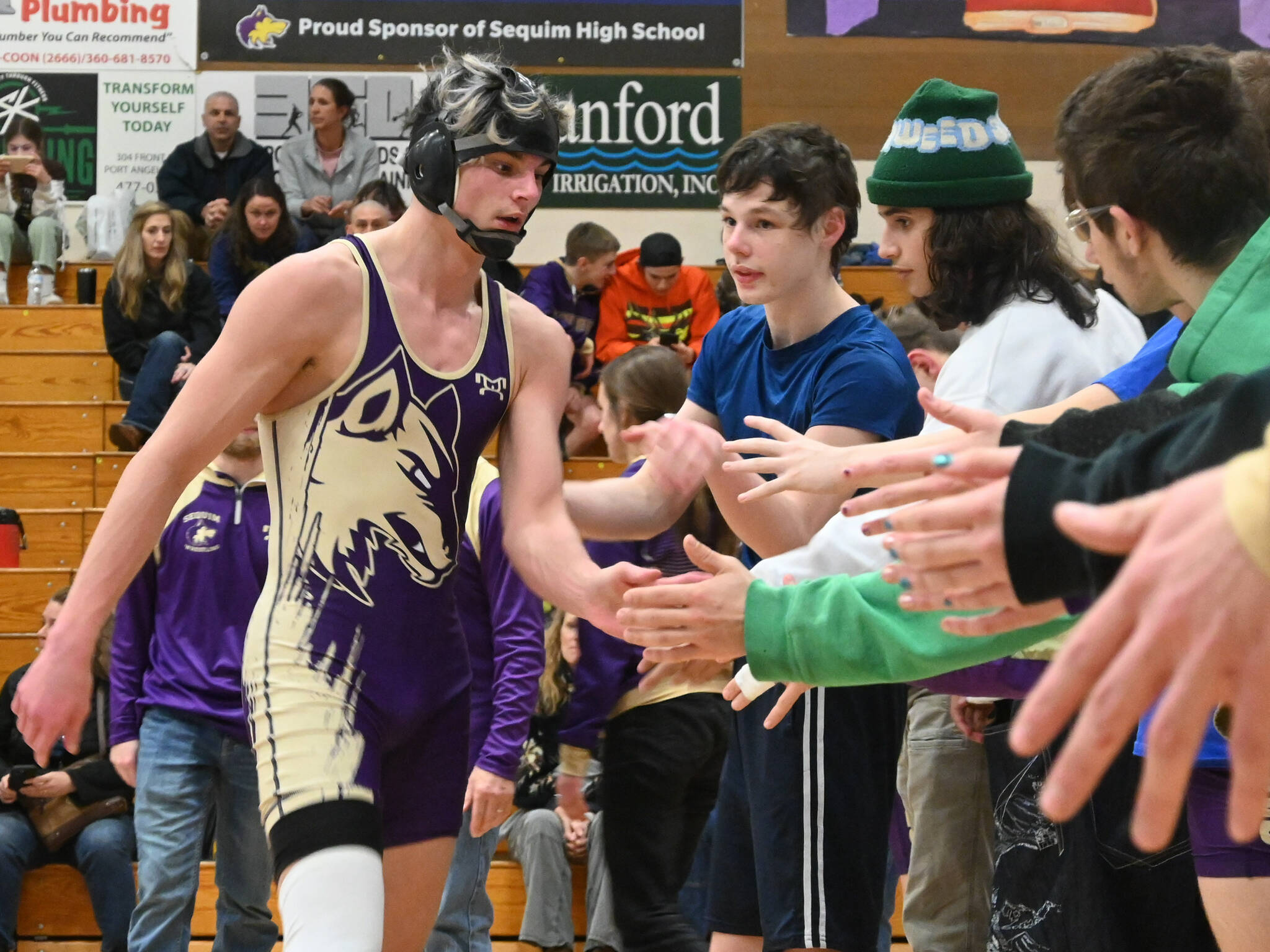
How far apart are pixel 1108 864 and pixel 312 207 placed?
28.3ft

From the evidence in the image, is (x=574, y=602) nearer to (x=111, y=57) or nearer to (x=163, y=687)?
(x=163, y=687)

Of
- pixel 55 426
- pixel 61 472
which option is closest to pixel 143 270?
pixel 55 426

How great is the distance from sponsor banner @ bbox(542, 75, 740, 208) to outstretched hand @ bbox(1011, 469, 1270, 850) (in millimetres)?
10768

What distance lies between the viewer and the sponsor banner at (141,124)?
11492 millimetres

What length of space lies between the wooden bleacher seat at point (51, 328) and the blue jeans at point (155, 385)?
133 cm

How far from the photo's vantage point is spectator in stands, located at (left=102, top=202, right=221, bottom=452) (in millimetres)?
9281

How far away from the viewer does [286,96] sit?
11.7 m

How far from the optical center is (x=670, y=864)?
12.6ft

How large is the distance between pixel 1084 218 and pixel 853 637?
0.82 meters

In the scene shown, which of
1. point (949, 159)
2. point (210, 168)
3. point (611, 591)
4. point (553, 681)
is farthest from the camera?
point (210, 168)

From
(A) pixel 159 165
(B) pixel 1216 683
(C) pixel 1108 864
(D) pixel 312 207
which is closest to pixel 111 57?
(A) pixel 159 165

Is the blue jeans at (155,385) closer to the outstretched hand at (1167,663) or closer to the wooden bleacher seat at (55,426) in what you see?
the wooden bleacher seat at (55,426)

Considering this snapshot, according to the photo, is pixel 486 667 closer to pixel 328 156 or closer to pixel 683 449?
pixel 683 449

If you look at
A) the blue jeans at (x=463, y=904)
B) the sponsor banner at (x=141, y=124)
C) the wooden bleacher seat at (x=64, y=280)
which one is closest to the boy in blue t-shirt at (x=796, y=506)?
the blue jeans at (x=463, y=904)
